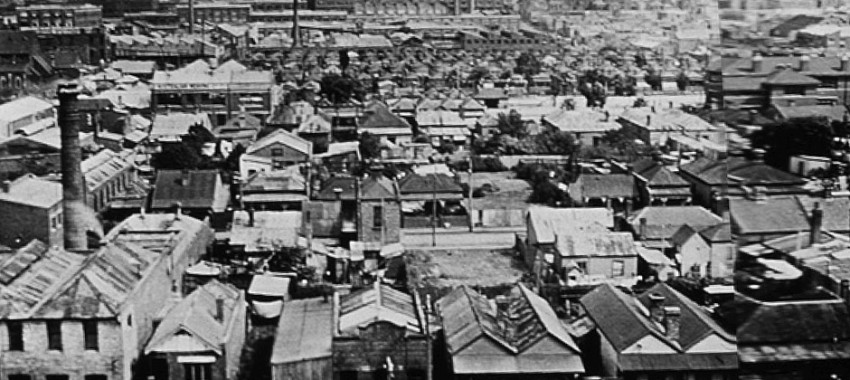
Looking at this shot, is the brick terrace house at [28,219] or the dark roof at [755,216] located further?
the brick terrace house at [28,219]

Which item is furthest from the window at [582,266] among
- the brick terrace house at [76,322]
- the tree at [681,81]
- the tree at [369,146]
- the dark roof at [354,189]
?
the tree at [681,81]

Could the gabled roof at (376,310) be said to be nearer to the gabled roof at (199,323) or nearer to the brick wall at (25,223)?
the gabled roof at (199,323)

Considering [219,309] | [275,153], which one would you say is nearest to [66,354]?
[219,309]

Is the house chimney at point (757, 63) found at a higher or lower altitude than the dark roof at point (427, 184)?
higher

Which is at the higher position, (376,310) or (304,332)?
(376,310)

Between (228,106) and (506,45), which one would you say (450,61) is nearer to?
(506,45)

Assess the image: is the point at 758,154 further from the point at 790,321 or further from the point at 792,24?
the point at 790,321
